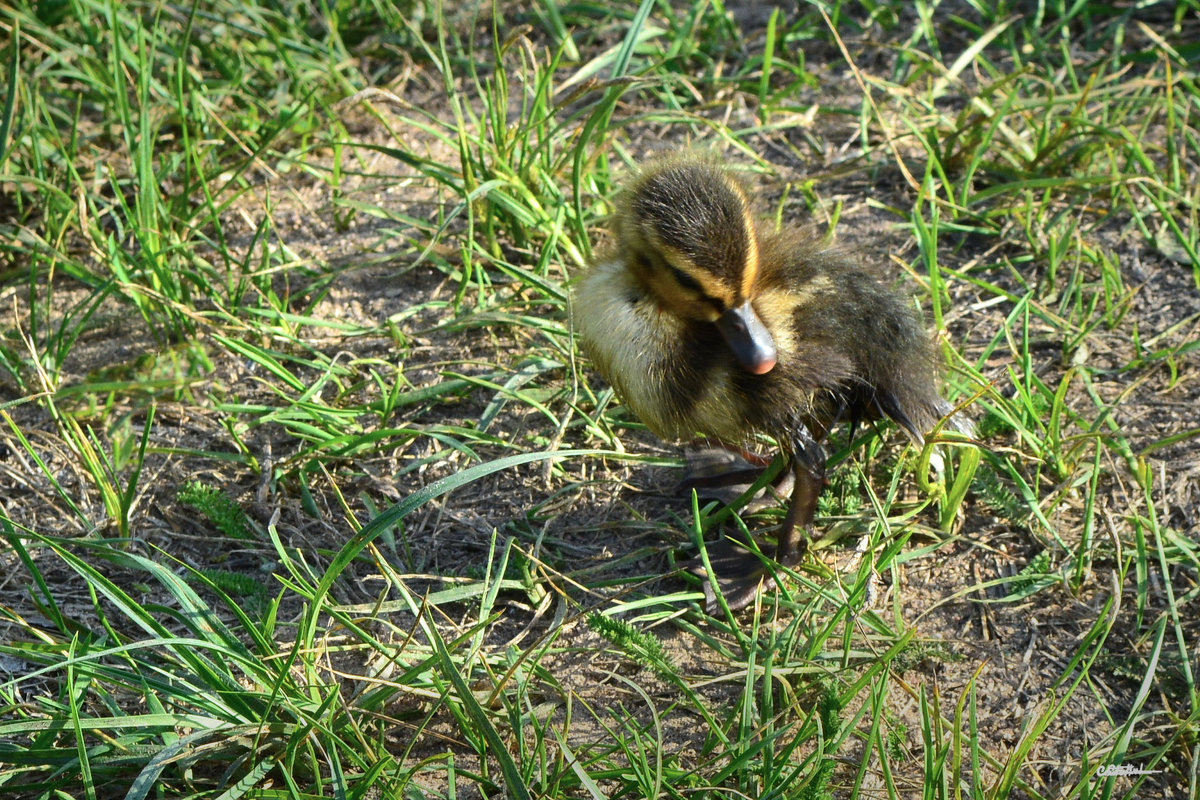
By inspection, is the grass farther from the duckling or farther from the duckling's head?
the duckling's head

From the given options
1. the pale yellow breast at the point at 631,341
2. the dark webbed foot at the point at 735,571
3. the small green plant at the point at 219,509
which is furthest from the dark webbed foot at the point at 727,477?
the small green plant at the point at 219,509

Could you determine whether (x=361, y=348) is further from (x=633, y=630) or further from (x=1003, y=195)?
(x=1003, y=195)

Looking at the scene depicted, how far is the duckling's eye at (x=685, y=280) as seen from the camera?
2389 millimetres

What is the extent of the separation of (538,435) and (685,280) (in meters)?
0.88

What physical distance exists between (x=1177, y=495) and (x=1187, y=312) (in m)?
0.81

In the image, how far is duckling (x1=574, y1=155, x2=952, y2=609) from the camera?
Result: 7.81ft

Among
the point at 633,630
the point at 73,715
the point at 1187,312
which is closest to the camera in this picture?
the point at 73,715

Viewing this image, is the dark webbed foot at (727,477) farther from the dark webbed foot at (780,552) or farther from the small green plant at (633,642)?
the small green plant at (633,642)

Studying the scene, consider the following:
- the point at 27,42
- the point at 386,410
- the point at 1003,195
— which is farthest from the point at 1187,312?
the point at 27,42

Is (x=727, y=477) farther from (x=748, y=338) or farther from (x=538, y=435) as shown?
(x=748, y=338)

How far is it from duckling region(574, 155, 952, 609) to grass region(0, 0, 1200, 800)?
201 millimetres

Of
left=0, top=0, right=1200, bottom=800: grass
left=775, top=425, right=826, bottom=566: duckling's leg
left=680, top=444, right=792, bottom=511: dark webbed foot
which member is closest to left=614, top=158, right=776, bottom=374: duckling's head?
left=775, top=425, right=826, bottom=566: duckling's leg

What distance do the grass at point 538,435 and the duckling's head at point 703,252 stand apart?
474 mm

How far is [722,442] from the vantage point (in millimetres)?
2682
